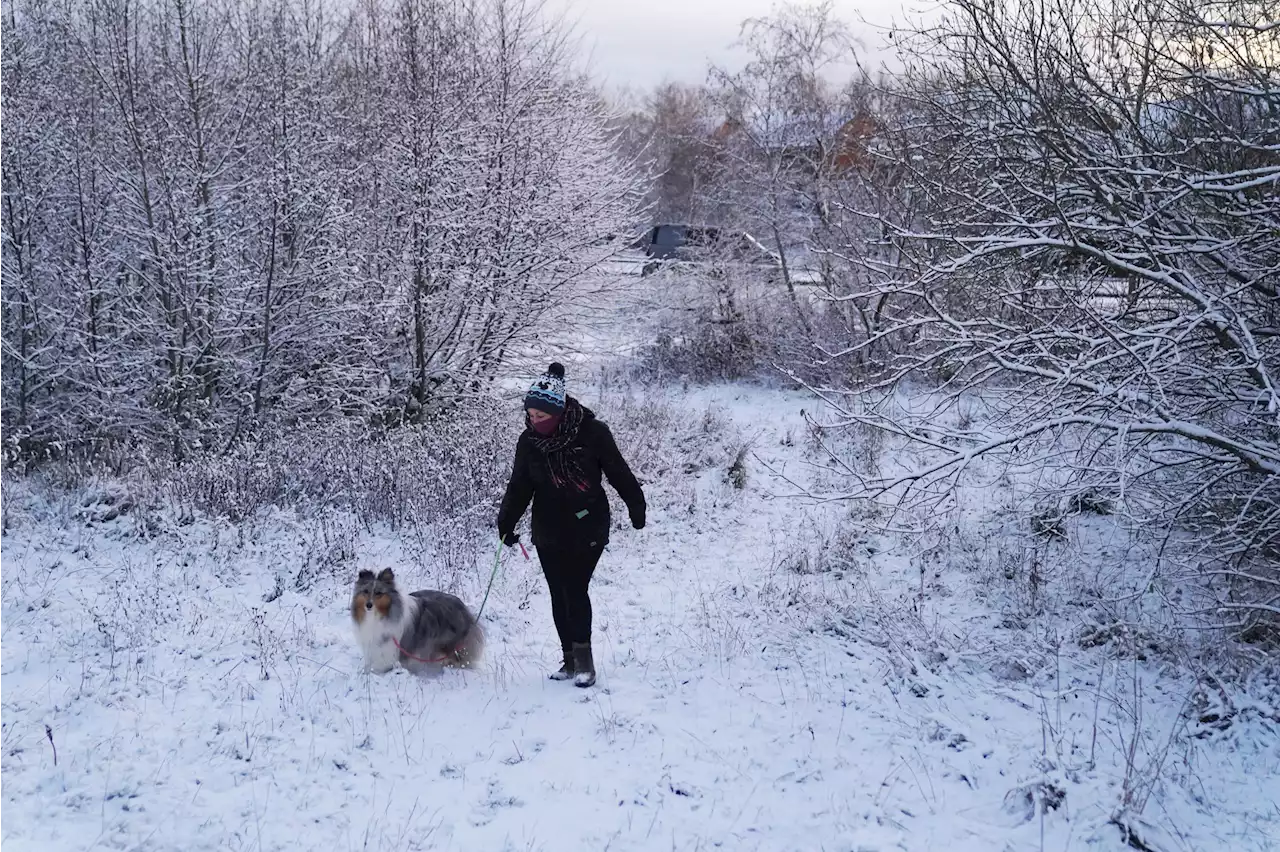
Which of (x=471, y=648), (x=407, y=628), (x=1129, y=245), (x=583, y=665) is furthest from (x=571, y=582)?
(x=1129, y=245)

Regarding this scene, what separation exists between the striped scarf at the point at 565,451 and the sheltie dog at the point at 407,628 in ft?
4.32

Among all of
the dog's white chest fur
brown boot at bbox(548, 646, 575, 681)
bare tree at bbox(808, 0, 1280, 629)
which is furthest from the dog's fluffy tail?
bare tree at bbox(808, 0, 1280, 629)

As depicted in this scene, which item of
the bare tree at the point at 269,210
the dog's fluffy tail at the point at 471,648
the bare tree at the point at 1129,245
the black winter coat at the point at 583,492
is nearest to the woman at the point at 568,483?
the black winter coat at the point at 583,492

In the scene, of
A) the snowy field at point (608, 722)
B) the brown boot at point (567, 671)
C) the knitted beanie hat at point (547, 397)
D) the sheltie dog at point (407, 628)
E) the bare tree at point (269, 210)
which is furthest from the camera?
the bare tree at point (269, 210)

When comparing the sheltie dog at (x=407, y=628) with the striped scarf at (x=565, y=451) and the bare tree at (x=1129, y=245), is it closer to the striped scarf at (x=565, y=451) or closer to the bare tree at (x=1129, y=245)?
the striped scarf at (x=565, y=451)

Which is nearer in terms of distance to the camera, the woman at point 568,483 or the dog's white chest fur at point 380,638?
the woman at point 568,483

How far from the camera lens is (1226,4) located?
536 centimetres

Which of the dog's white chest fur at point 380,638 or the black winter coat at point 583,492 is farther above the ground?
the black winter coat at point 583,492

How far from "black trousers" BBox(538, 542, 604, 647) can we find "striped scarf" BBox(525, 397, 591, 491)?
416 millimetres

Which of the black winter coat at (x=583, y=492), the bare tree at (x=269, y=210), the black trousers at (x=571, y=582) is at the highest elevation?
the bare tree at (x=269, y=210)

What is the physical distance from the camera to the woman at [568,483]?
214 inches

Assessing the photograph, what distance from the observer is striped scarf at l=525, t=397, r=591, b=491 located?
5441 mm

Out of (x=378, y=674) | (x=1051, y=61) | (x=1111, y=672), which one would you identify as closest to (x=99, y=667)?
(x=378, y=674)

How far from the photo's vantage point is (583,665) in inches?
225
